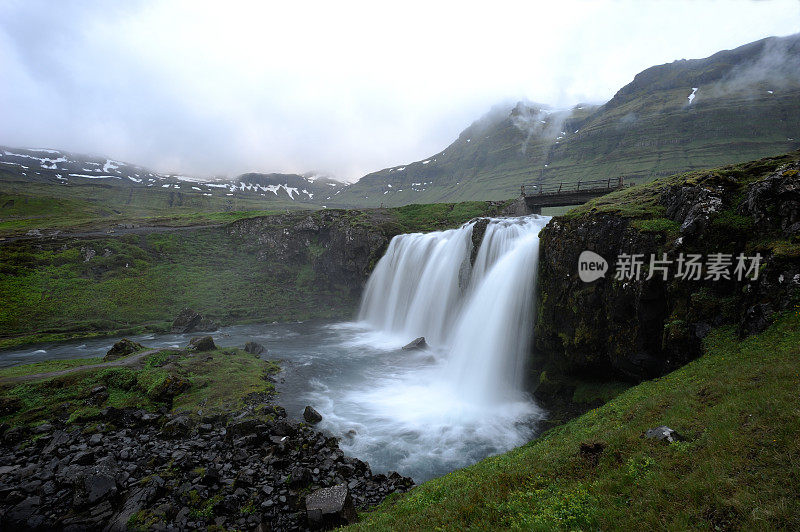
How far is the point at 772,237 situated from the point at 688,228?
2.47 m

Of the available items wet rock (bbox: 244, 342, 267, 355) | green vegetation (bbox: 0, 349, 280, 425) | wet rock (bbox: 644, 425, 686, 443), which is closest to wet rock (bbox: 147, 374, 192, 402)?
green vegetation (bbox: 0, 349, 280, 425)

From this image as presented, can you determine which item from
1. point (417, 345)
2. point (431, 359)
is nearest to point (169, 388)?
point (431, 359)

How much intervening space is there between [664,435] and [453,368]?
17.0 m

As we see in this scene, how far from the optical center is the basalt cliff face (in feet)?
37.6

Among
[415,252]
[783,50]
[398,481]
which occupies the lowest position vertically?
[398,481]

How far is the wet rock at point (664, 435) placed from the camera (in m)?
6.96

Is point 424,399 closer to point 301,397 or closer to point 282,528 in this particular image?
point 301,397

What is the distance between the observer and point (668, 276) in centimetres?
1421

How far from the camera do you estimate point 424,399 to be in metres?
21.0

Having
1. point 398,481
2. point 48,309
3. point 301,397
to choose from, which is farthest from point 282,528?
point 48,309

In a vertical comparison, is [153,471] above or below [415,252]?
below

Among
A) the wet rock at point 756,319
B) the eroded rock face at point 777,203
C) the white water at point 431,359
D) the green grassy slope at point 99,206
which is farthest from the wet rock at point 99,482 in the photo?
Result: the green grassy slope at point 99,206

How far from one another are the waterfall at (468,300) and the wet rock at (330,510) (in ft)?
42.1

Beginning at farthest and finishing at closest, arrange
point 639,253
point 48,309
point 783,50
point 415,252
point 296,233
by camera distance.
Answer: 1. point 783,50
2. point 296,233
3. point 415,252
4. point 48,309
5. point 639,253
